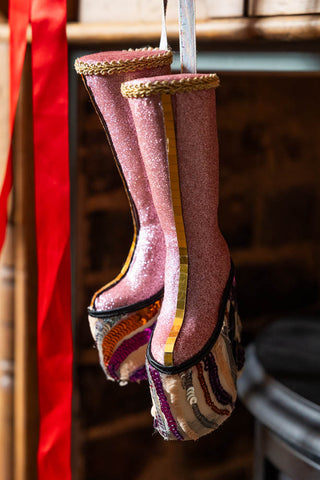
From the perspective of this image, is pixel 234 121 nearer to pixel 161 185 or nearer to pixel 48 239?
pixel 48 239

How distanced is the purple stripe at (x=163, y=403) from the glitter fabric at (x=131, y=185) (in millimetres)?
80

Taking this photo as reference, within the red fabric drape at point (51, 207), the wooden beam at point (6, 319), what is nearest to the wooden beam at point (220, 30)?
the red fabric drape at point (51, 207)

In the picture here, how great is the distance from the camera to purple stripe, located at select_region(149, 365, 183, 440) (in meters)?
0.41

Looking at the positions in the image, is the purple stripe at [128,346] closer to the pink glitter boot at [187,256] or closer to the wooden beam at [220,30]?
the pink glitter boot at [187,256]

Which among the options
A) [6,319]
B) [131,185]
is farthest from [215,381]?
[6,319]

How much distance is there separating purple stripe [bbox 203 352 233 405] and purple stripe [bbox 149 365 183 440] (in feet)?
0.11

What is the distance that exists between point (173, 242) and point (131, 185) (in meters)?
0.06

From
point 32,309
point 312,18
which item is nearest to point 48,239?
point 32,309

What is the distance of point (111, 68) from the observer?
438 mm

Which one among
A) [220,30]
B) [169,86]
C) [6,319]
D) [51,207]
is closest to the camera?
[169,86]

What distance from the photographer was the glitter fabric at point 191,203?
0.40 m

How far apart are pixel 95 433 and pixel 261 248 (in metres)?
0.37

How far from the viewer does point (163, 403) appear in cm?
42

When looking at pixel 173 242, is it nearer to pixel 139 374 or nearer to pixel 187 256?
pixel 187 256
